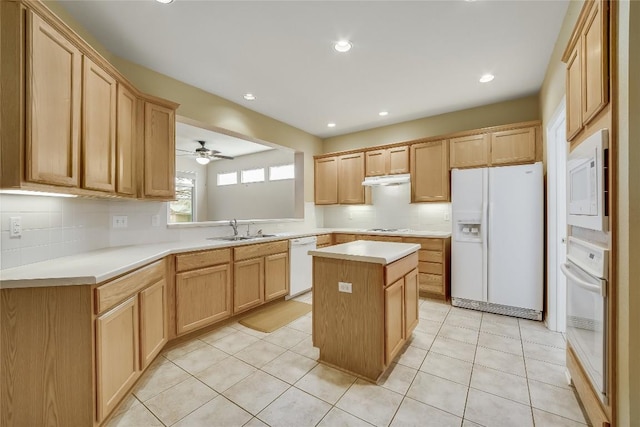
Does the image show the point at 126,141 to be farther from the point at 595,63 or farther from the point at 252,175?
the point at 252,175

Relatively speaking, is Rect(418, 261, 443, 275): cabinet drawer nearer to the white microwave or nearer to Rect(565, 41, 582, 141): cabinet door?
the white microwave

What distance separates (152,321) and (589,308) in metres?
2.84

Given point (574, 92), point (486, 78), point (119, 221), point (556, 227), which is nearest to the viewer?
point (574, 92)

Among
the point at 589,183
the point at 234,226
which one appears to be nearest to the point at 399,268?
the point at 589,183

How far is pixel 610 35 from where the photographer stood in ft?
4.06

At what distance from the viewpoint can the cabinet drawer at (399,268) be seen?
6.38 ft

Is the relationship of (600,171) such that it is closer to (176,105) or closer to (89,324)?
(89,324)

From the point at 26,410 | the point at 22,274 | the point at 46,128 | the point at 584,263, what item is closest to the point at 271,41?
the point at 46,128

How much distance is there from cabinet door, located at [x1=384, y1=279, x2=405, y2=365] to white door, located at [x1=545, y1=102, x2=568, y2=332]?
179 cm

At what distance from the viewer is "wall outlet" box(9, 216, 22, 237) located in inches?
65.3

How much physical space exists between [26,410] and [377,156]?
176 inches

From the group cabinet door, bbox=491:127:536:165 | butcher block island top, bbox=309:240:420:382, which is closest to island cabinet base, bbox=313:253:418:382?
butcher block island top, bbox=309:240:420:382

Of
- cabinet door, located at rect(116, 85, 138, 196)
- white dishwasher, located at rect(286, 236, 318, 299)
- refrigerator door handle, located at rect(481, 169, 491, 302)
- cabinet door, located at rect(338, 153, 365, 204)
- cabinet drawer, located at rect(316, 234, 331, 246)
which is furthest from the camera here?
cabinet door, located at rect(338, 153, 365, 204)

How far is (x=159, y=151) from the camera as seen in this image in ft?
8.70
